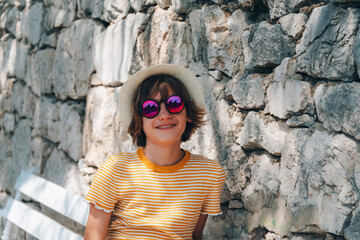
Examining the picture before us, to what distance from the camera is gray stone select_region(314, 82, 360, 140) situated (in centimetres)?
148

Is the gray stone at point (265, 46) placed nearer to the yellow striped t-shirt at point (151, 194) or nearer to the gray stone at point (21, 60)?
the yellow striped t-shirt at point (151, 194)

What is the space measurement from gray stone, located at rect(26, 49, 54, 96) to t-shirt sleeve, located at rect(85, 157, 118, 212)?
6.29 feet

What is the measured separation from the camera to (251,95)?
1.91 m

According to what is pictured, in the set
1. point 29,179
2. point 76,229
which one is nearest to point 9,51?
point 29,179

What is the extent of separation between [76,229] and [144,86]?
5.26 feet

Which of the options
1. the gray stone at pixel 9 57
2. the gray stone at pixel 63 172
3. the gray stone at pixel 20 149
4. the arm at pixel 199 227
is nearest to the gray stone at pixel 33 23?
the gray stone at pixel 9 57

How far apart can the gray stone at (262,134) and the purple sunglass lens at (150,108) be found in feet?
1.24

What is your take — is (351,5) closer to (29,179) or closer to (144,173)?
(144,173)

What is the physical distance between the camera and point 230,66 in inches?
79.5

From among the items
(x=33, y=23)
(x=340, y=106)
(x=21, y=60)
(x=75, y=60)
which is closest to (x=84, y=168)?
(x=75, y=60)

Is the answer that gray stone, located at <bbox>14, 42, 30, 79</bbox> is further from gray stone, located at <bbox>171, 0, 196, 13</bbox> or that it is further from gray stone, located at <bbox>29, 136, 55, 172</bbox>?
gray stone, located at <bbox>171, 0, 196, 13</bbox>

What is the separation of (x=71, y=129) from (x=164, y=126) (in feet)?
5.13

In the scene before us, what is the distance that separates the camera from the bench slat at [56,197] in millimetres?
2631

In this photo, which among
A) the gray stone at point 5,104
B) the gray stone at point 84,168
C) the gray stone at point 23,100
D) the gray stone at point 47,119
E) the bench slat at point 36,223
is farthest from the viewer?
the gray stone at point 5,104
